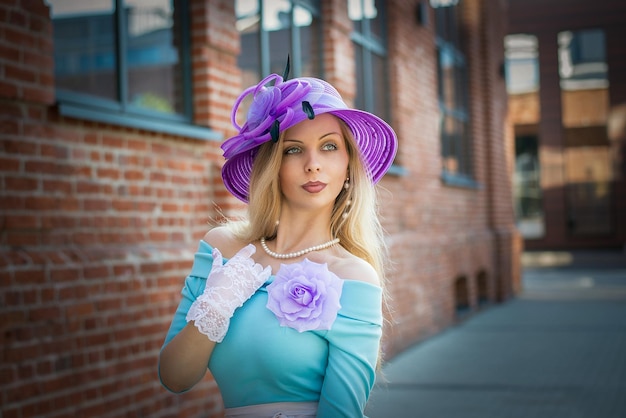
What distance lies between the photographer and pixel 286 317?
6.22 feet

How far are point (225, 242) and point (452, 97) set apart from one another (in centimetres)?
1050

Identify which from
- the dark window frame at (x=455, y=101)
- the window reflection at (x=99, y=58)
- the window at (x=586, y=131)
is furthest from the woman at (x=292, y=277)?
the window at (x=586, y=131)

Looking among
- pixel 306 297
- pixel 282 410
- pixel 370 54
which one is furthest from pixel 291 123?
pixel 370 54

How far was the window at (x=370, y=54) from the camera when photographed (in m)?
8.28

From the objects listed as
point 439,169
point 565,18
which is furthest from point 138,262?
point 565,18

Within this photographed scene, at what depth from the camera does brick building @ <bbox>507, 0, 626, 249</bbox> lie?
1110 inches

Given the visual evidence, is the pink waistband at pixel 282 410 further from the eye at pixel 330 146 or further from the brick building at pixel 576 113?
the brick building at pixel 576 113

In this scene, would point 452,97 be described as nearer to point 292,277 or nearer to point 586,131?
point 292,277

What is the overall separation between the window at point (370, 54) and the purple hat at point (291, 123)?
5.67 metres

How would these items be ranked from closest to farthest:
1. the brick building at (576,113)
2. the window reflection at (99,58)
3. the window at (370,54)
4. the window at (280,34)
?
the window at (280,34) < the window at (370,54) < the window reflection at (99,58) < the brick building at (576,113)

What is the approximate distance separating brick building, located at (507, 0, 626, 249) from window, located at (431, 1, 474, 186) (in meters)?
17.3

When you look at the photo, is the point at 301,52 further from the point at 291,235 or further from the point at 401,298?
the point at 291,235

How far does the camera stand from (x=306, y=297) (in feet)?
6.15

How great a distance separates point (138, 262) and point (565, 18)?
89.3ft
